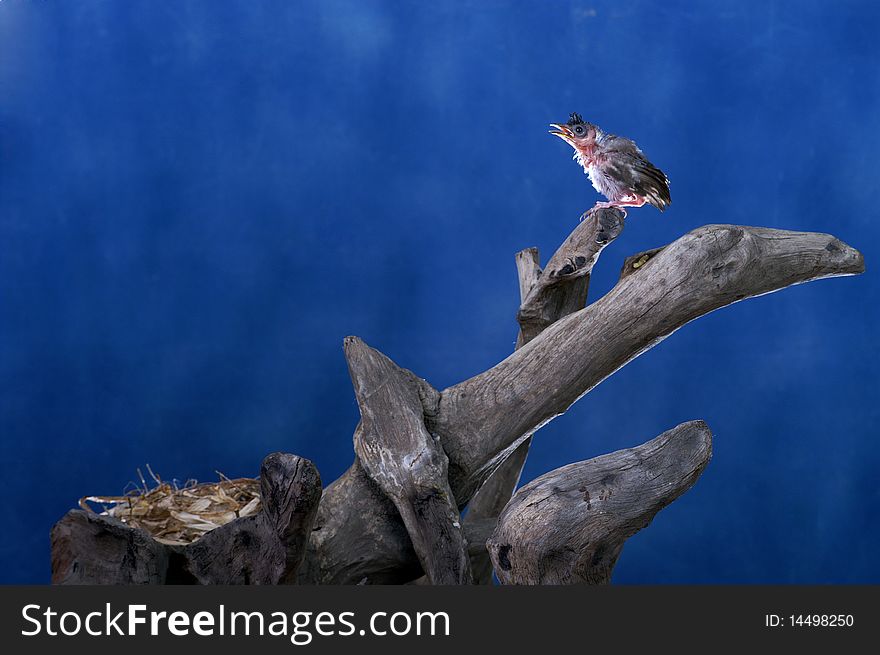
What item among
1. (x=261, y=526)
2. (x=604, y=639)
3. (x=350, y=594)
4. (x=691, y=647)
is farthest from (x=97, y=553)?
(x=691, y=647)

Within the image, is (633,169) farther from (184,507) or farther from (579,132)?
(184,507)

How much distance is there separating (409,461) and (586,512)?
0.74m

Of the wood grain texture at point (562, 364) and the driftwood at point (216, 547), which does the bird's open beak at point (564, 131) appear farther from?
the driftwood at point (216, 547)

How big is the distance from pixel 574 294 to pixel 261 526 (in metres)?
1.65

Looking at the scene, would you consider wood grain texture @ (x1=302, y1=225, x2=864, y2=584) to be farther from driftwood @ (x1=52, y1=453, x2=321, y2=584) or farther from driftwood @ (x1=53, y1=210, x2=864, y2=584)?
driftwood @ (x1=52, y1=453, x2=321, y2=584)

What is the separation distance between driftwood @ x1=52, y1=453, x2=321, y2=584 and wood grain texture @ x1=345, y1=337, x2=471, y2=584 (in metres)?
0.54

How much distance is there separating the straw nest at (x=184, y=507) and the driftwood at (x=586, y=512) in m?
0.97

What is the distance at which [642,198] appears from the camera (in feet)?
10.0

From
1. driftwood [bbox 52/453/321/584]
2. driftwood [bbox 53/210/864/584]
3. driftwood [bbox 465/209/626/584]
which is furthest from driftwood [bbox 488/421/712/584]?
driftwood [bbox 465/209/626/584]

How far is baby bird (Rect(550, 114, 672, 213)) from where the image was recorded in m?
3.00

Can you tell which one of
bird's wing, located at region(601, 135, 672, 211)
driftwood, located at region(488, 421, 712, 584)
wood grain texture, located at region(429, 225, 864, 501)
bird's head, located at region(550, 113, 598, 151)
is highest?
bird's head, located at region(550, 113, 598, 151)

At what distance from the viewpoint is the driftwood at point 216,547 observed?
2172mm

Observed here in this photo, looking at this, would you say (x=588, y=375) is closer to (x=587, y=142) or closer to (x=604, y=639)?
(x=587, y=142)

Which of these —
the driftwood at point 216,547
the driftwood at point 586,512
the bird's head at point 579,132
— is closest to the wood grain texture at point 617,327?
the bird's head at point 579,132
